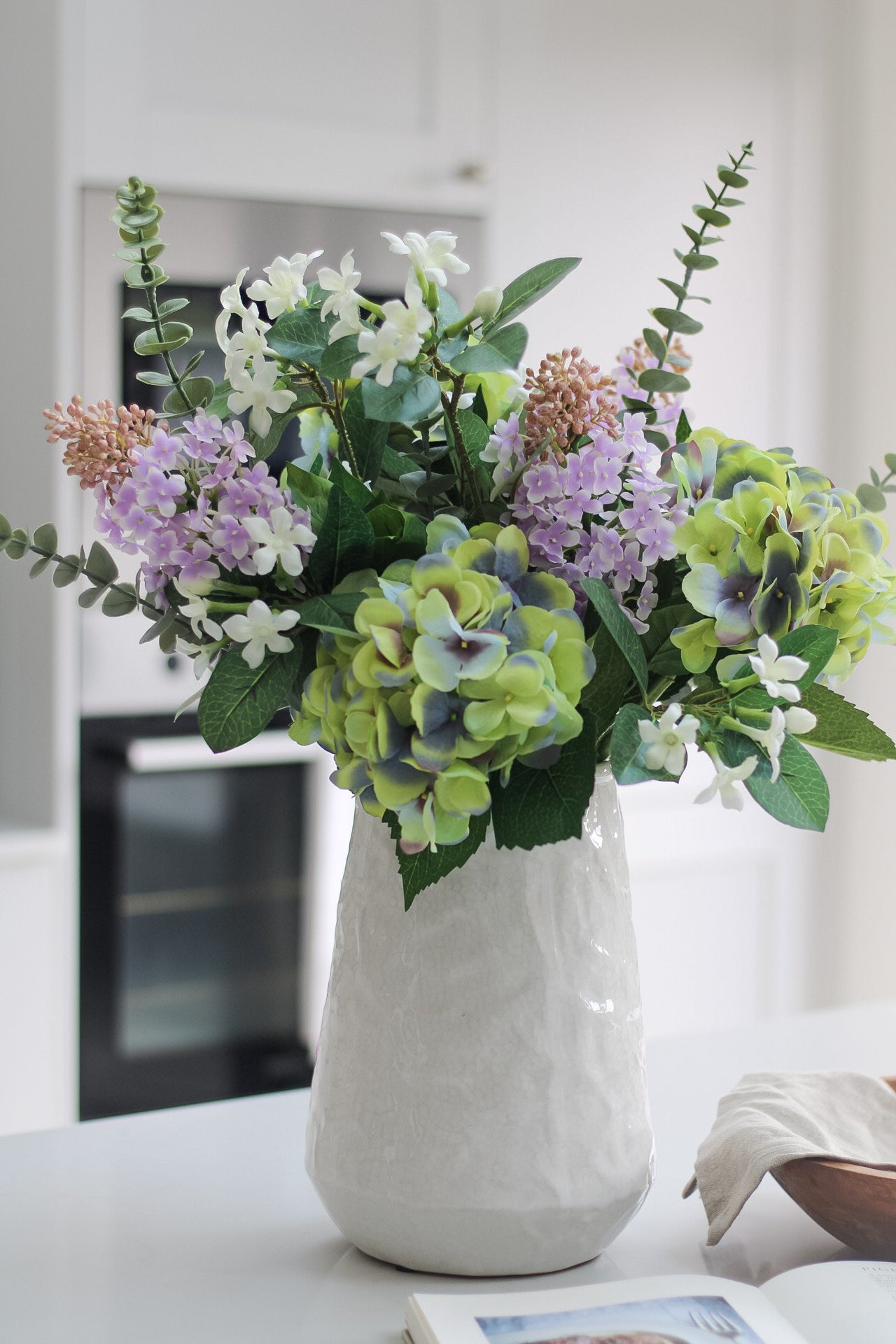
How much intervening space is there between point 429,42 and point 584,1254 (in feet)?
6.40

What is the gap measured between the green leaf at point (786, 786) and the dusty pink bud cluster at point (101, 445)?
12.1 inches

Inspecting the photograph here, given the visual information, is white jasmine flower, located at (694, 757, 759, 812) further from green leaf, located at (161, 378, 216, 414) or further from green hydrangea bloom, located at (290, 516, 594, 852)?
green leaf, located at (161, 378, 216, 414)

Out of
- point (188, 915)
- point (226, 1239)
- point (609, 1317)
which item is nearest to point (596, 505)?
point (609, 1317)

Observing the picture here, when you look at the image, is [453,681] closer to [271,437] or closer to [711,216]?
[271,437]

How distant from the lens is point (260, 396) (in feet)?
2.17

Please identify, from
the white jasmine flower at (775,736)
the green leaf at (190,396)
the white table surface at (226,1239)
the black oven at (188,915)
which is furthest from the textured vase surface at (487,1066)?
the black oven at (188,915)

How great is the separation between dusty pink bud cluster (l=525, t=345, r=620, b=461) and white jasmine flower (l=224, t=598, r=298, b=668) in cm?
14

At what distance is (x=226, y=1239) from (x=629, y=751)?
42 centimetres

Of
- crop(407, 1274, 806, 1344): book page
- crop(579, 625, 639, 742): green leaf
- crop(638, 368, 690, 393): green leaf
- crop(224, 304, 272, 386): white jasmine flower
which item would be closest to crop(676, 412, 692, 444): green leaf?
crop(638, 368, 690, 393): green leaf

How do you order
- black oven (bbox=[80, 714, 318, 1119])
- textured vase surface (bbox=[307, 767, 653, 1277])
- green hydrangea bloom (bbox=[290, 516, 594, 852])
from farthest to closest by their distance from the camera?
black oven (bbox=[80, 714, 318, 1119])
textured vase surface (bbox=[307, 767, 653, 1277])
green hydrangea bloom (bbox=[290, 516, 594, 852])

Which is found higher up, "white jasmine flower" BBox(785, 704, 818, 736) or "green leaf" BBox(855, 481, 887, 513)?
"green leaf" BBox(855, 481, 887, 513)

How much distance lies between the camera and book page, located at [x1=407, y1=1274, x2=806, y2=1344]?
25.1 inches

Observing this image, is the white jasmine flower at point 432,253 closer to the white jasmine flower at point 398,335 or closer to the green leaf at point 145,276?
the white jasmine flower at point 398,335

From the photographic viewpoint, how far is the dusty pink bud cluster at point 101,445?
64 cm
